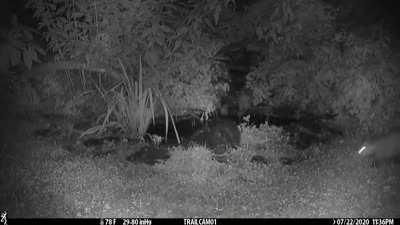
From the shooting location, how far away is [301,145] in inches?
352

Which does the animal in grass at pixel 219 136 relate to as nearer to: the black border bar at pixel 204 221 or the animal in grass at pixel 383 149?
the animal in grass at pixel 383 149

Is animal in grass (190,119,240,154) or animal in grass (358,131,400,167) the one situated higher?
animal in grass (190,119,240,154)

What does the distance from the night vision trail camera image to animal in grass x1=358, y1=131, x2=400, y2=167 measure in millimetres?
21

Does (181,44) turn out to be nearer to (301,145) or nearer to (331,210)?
(301,145)

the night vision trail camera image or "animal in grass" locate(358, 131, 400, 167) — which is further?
"animal in grass" locate(358, 131, 400, 167)

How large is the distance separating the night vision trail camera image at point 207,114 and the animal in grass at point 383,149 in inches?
0.8

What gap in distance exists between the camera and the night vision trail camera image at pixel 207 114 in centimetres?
706

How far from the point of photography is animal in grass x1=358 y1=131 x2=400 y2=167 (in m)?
8.04

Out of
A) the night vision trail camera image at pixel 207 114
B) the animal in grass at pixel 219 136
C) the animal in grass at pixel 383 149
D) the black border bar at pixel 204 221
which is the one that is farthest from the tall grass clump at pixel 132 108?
the animal in grass at pixel 383 149

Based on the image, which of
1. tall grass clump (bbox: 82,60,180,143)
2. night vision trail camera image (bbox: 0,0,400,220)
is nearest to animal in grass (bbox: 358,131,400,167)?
night vision trail camera image (bbox: 0,0,400,220)

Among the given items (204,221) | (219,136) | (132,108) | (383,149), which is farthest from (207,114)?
(204,221)

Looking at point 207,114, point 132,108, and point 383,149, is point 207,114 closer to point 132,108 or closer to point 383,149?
point 132,108

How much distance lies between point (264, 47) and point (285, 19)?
1533mm

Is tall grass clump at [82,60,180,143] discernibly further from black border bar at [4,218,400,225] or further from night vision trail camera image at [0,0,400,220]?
black border bar at [4,218,400,225]
